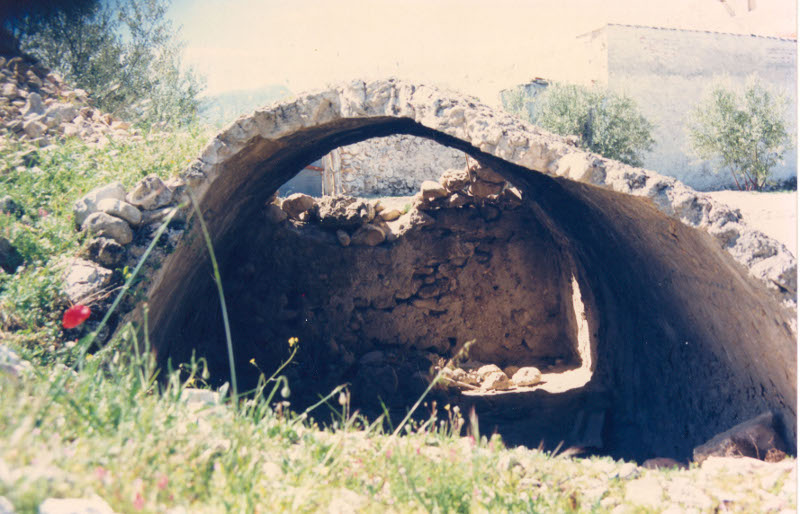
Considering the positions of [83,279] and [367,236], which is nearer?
[83,279]

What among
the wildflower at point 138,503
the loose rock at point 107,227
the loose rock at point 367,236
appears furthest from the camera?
the loose rock at point 367,236

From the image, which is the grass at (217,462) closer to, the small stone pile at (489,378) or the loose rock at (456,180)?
the small stone pile at (489,378)

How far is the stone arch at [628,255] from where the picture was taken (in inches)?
124

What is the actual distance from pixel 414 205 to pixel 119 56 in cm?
583

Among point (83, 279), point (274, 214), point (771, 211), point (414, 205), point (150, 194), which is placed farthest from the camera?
point (771, 211)

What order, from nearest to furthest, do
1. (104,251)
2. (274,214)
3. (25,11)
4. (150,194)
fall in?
(104,251)
(150,194)
(274,214)
(25,11)

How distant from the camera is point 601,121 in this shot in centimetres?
1366

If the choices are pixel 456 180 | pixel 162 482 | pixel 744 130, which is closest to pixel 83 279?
pixel 162 482

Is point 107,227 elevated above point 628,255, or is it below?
above

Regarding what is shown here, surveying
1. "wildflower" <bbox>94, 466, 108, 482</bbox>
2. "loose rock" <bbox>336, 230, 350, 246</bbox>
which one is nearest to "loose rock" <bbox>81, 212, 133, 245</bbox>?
"wildflower" <bbox>94, 466, 108, 482</bbox>

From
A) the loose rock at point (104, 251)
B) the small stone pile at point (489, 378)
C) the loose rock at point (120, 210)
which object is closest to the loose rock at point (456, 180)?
the small stone pile at point (489, 378)

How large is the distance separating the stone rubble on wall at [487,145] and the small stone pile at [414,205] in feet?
9.84

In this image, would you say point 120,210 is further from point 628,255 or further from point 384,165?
point 384,165

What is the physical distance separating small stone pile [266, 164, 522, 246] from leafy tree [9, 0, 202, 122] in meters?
2.80
